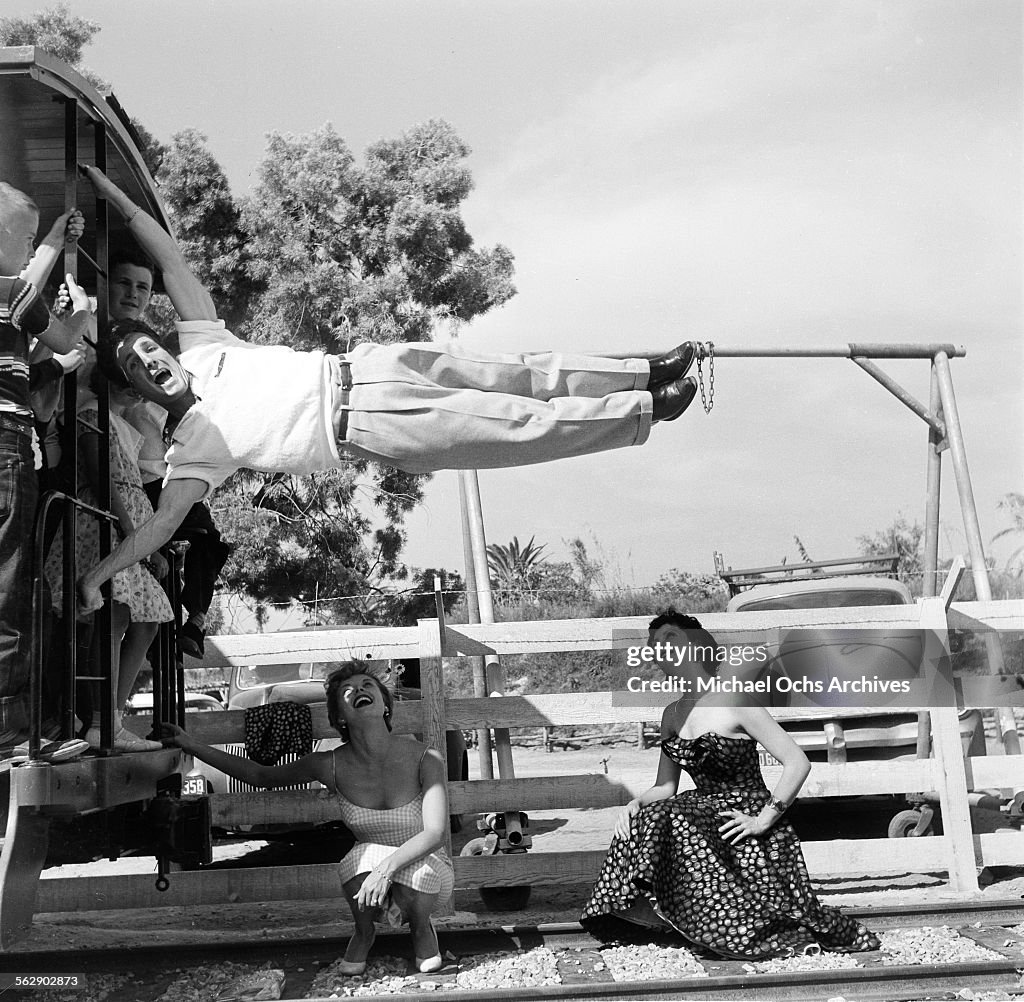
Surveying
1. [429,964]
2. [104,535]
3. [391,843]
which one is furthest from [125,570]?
[429,964]

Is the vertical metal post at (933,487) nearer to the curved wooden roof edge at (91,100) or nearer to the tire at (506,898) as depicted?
the tire at (506,898)

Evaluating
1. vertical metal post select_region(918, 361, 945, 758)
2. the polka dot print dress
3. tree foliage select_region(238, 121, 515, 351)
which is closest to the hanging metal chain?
the polka dot print dress

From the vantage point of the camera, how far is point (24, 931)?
11.2 ft

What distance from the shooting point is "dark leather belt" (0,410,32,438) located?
360cm

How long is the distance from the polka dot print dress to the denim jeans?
2414mm

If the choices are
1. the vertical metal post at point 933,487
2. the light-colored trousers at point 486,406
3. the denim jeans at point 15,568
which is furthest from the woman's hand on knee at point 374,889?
the vertical metal post at point 933,487

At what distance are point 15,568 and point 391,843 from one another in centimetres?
178

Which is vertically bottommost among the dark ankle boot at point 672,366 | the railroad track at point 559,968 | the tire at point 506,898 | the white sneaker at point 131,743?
the tire at point 506,898

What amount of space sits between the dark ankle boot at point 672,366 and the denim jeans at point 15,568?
7.27 ft

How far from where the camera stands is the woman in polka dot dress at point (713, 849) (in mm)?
4316

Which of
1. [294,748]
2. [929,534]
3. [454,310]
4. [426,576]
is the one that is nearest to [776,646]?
[929,534]

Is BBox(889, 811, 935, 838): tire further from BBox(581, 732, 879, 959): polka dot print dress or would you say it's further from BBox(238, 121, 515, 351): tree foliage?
BBox(238, 121, 515, 351): tree foliage

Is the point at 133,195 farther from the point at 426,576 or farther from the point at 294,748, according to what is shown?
the point at 426,576

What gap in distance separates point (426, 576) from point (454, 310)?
452cm
